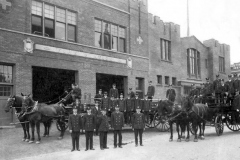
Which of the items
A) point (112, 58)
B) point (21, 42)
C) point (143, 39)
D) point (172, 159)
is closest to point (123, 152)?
point (172, 159)

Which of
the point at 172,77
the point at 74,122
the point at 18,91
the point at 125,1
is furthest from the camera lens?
the point at 172,77

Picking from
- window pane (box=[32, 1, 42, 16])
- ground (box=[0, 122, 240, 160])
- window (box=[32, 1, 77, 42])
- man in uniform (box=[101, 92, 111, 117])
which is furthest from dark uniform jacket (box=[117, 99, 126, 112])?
window pane (box=[32, 1, 42, 16])

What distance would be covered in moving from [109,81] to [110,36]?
3.59m

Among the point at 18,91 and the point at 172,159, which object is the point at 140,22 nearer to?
the point at 18,91

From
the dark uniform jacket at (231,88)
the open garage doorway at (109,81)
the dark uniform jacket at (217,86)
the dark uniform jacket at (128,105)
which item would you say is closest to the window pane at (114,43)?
the open garage doorway at (109,81)

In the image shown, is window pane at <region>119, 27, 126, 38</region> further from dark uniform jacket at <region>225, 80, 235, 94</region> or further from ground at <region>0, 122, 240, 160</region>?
ground at <region>0, 122, 240, 160</region>

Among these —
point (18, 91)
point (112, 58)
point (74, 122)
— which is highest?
point (112, 58)

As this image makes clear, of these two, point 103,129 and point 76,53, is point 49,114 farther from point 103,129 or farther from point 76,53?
point 76,53

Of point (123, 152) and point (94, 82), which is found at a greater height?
point (94, 82)

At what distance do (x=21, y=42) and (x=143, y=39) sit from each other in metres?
11.8

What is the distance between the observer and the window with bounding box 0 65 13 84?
644 inches

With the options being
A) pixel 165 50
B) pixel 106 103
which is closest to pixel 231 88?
pixel 106 103

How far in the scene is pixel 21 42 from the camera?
17.0 m

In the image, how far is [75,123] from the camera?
10.9 metres
